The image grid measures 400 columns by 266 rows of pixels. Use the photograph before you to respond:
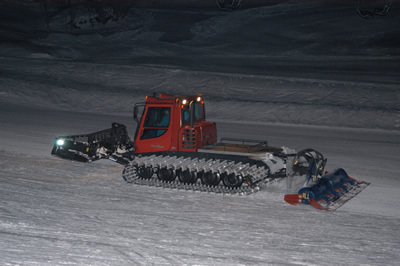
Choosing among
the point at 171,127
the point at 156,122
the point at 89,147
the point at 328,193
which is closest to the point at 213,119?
the point at 89,147

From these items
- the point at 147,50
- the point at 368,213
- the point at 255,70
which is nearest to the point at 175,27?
the point at 147,50

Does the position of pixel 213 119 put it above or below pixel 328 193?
above

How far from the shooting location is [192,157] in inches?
448

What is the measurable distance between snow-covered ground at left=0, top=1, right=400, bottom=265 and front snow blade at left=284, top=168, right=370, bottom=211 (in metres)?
0.27

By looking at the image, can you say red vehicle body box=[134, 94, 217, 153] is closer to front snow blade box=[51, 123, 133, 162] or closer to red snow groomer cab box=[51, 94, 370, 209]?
red snow groomer cab box=[51, 94, 370, 209]

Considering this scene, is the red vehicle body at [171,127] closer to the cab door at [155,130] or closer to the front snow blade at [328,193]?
the cab door at [155,130]

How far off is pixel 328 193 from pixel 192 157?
2921 mm

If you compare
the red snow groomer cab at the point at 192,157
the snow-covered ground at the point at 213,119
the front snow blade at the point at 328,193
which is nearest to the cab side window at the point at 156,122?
the red snow groomer cab at the point at 192,157

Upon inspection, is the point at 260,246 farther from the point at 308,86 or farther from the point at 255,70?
the point at 255,70

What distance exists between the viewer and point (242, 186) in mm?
10875

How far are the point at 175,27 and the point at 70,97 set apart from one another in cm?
3096

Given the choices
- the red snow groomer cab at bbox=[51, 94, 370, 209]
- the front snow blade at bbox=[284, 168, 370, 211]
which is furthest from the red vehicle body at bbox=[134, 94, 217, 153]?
the front snow blade at bbox=[284, 168, 370, 211]

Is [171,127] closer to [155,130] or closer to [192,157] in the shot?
[155,130]

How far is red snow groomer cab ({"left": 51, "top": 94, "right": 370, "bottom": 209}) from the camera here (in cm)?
1079
